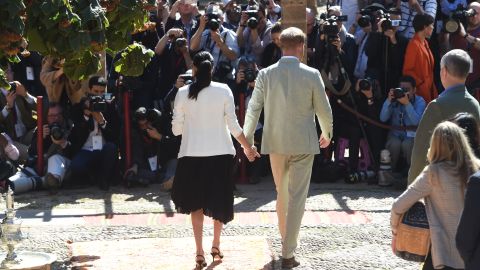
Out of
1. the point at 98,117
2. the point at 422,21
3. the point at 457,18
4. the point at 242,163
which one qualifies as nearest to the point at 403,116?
the point at 422,21

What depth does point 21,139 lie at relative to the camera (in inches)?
464

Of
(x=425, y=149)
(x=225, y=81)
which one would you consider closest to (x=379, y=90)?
(x=225, y=81)

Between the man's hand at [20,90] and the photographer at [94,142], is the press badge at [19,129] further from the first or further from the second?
the photographer at [94,142]

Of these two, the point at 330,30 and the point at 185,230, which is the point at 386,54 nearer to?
the point at 330,30

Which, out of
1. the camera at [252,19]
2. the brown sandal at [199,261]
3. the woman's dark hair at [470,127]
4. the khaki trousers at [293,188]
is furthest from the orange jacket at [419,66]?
the woman's dark hair at [470,127]

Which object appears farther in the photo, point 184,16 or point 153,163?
point 184,16

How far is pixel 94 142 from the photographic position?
1089 cm

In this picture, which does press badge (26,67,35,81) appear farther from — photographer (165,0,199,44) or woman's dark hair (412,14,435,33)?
woman's dark hair (412,14,435,33)

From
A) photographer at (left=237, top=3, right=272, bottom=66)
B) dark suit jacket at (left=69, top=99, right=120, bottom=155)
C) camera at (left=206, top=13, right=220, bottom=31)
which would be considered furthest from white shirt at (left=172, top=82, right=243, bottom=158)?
photographer at (left=237, top=3, right=272, bottom=66)

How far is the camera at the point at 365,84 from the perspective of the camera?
11.1 meters

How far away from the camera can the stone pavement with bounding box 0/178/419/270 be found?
7.97 meters

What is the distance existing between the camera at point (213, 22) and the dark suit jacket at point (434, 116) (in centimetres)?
565

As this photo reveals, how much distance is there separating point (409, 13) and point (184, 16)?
294cm

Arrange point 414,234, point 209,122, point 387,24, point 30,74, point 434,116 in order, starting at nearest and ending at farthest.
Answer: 1. point 414,234
2. point 434,116
3. point 209,122
4. point 387,24
5. point 30,74
